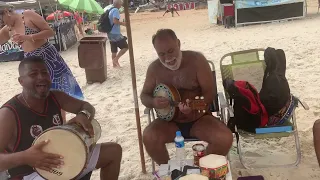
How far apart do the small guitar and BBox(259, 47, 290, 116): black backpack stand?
0.68 metres

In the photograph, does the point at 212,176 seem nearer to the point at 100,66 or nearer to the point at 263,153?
the point at 263,153

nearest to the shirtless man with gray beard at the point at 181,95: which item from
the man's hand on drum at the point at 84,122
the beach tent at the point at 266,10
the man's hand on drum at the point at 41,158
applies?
the man's hand on drum at the point at 84,122

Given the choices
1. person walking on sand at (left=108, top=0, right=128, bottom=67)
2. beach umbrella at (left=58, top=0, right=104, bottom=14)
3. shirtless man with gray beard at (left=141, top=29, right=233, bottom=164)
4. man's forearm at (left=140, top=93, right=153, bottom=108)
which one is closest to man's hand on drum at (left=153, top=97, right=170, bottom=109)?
shirtless man with gray beard at (left=141, top=29, right=233, bottom=164)

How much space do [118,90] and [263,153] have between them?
11.5 feet

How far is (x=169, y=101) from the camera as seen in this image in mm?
3336

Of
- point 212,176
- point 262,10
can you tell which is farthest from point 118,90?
point 262,10

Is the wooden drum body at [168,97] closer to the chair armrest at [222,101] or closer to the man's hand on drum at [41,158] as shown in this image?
the chair armrest at [222,101]

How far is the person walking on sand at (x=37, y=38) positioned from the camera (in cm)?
382

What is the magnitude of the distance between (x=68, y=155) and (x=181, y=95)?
134 cm

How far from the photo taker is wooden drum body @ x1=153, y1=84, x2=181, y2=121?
11.0 feet

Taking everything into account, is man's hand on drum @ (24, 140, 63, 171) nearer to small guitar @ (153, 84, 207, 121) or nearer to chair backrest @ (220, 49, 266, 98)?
small guitar @ (153, 84, 207, 121)

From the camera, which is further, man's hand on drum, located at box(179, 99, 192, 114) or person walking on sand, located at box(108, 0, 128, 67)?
person walking on sand, located at box(108, 0, 128, 67)

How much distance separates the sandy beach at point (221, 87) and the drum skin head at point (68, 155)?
125 cm

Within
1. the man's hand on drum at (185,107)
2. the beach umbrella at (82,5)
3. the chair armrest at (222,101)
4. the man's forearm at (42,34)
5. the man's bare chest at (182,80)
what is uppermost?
the beach umbrella at (82,5)
